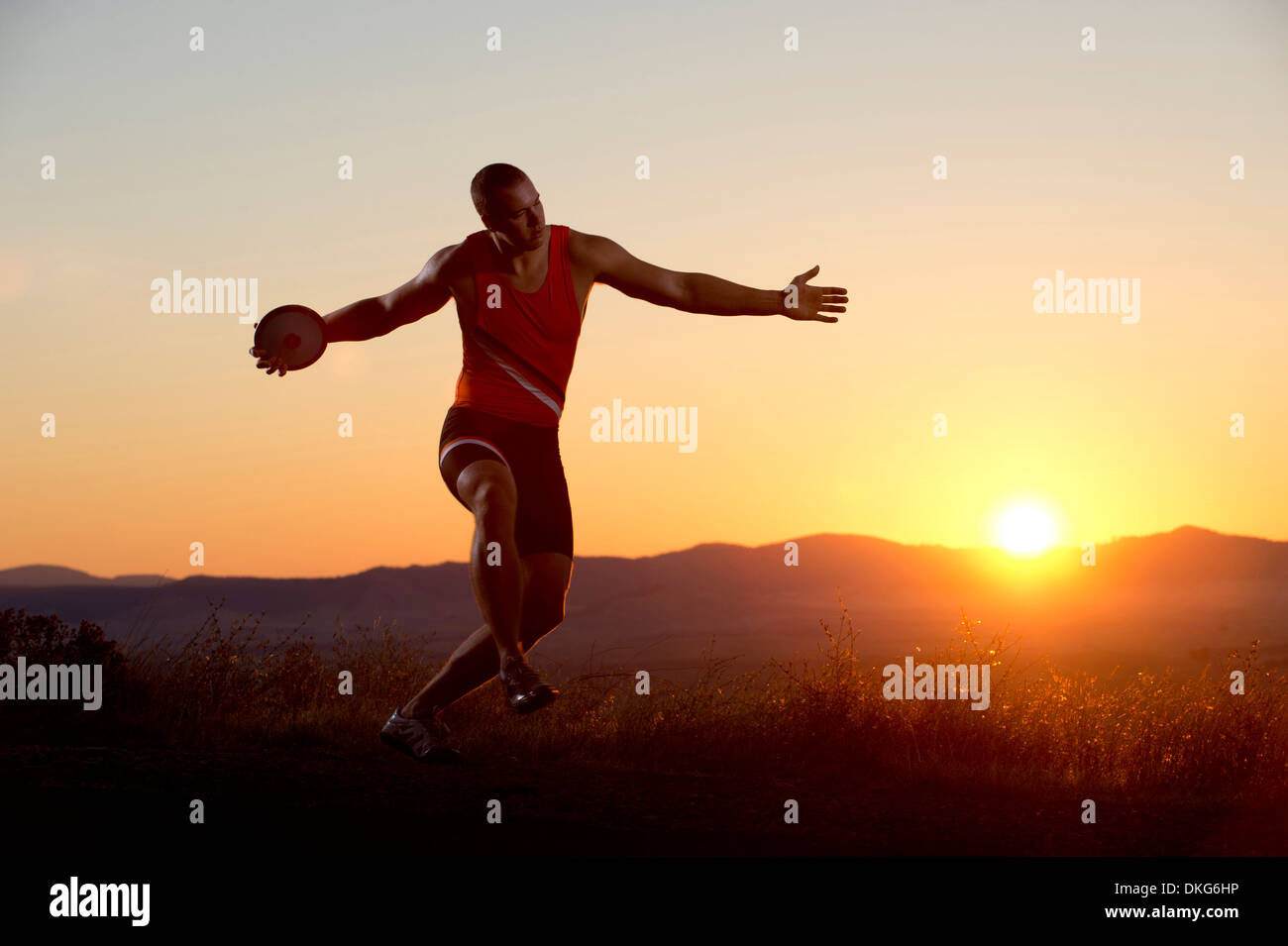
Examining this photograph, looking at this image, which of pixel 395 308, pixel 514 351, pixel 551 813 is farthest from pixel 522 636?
pixel 395 308

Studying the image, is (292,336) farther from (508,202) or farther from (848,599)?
(848,599)

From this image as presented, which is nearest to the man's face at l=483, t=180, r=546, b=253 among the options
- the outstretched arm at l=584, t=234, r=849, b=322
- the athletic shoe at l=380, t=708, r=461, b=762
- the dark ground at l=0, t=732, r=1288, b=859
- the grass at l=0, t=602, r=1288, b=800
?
the outstretched arm at l=584, t=234, r=849, b=322

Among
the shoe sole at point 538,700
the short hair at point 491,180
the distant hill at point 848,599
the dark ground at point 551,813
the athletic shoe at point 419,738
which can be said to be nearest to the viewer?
the dark ground at point 551,813

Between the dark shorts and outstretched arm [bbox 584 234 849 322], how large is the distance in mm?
828

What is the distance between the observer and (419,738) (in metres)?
6.11

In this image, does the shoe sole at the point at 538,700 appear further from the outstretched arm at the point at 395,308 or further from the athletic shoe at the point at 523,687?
the outstretched arm at the point at 395,308

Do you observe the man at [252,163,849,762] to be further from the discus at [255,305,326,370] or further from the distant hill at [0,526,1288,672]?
the distant hill at [0,526,1288,672]

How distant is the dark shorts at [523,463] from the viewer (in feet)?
19.2

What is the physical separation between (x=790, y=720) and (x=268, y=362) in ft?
11.8

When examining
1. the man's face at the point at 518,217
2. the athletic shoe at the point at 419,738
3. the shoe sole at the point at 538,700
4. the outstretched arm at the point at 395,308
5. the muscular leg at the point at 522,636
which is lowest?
the athletic shoe at the point at 419,738

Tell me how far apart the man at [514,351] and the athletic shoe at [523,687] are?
0.73 ft

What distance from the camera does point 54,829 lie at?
5.24 meters

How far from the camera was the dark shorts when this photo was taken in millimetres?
5859

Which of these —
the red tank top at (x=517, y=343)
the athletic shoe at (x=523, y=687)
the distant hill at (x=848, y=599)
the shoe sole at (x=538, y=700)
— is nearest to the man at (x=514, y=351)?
the red tank top at (x=517, y=343)
